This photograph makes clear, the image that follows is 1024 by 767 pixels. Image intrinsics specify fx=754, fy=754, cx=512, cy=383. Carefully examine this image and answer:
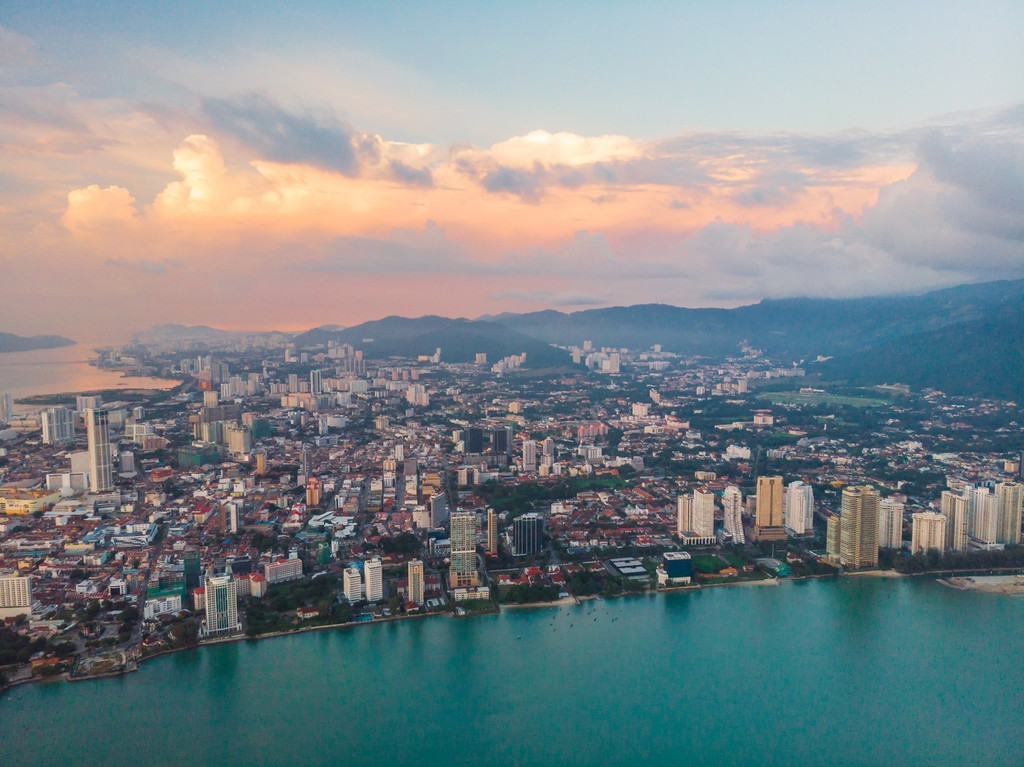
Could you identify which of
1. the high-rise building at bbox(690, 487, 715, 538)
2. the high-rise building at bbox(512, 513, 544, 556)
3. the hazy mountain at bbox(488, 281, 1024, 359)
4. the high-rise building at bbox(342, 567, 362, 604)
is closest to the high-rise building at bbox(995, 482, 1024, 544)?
the high-rise building at bbox(690, 487, 715, 538)

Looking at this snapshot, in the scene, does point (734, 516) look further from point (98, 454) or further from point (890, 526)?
point (98, 454)

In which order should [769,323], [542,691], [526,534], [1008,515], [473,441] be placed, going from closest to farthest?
[542,691] < [526,534] < [1008,515] < [473,441] < [769,323]

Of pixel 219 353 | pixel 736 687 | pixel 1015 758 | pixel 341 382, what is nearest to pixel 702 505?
pixel 736 687

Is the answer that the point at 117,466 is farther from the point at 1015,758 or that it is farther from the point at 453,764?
the point at 1015,758

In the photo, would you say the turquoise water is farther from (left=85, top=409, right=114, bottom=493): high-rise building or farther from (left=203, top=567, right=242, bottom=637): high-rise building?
(left=85, top=409, right=114, bottom=493): high-rise building

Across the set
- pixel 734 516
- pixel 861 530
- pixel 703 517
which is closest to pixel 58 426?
pixel 703 517

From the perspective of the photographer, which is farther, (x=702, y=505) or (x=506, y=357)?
(x=506, y=357)

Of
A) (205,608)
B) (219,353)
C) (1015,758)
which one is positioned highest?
(219,353)
